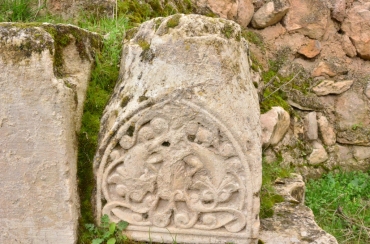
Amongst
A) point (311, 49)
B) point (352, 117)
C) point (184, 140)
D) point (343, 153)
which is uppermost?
point (311, 49)

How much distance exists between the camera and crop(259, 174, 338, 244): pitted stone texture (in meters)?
1.80

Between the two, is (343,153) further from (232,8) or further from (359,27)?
(232,8)

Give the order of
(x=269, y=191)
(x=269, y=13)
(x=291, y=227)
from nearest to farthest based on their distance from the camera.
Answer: (x=291, y=227) → (x=269, y=191) → (x=269, y=13)

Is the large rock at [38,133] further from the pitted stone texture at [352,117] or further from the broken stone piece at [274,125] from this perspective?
the pitted stone texture at [352,117]

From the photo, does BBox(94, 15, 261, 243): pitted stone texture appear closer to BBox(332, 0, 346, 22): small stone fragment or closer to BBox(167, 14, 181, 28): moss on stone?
BBox(167, 14, 181, 28): moss on stone

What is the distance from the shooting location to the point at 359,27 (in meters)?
3.76

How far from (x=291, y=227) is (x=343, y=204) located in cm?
152

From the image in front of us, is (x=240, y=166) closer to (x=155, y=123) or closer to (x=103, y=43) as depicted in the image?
(x=155, y=123)

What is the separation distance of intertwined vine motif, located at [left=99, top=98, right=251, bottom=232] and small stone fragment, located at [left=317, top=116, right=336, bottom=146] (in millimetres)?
2379

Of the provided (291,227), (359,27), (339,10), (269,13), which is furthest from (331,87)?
(291,227)

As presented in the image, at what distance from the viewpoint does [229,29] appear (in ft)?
5.42

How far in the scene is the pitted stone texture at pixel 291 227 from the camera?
1804 millimetres

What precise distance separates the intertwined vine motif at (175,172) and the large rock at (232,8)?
7.13 feet

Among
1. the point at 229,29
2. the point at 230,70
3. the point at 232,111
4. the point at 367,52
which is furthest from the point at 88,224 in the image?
the point at 367,52
